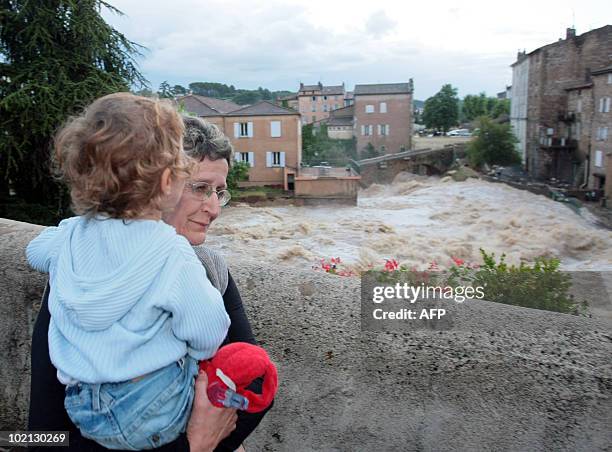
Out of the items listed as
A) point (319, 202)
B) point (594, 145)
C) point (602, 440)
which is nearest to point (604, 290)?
point (602, 440)

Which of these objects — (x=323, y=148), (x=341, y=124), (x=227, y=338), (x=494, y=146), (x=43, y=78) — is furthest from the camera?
(x=341, y=124)

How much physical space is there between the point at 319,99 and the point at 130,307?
3062 inches

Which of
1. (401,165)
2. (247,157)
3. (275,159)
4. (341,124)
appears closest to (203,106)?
(247,157)

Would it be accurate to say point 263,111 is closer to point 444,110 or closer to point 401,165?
point 401,165

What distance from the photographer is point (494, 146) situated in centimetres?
4203

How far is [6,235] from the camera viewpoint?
2352mm

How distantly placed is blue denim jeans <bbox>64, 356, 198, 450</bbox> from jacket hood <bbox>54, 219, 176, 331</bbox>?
0.45 feet

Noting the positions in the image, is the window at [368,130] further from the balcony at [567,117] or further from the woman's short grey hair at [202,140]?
the woman's short grey hair at [202,140]

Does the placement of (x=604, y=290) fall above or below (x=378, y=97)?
below

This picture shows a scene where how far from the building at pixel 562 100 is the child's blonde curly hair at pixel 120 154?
34.2 metres

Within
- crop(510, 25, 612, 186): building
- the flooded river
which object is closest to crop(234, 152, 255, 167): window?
the flooded river

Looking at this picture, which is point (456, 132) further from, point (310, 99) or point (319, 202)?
point (319, 202)

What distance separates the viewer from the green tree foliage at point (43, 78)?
11203 millimetres

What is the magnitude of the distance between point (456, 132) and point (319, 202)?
1671 inches
